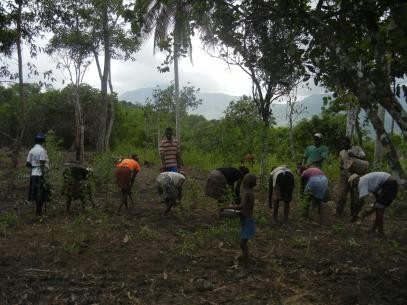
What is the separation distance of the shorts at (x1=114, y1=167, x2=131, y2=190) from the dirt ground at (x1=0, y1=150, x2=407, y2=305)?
0.55 m

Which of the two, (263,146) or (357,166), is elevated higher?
(263,146)

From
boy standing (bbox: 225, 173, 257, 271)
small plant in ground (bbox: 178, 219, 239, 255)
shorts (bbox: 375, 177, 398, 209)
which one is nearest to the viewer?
boy standing (bbox: 225, 173, 257, 271)

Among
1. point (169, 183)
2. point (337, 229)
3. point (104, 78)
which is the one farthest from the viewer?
point (104, 78)

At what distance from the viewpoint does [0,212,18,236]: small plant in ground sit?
782cm

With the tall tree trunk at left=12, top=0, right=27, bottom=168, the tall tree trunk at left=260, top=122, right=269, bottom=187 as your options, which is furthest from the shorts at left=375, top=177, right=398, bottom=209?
the tall tree trunk at left=12, top=0, right=27, bottom=168

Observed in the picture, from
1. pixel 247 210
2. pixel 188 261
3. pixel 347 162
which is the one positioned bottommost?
pixel 188 261

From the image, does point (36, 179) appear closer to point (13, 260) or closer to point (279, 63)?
point (13, 260)

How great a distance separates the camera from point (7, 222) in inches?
329

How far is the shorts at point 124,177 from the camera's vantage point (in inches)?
361

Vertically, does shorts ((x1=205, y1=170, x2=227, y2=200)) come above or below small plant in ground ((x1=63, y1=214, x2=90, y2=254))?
above

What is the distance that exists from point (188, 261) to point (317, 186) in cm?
308

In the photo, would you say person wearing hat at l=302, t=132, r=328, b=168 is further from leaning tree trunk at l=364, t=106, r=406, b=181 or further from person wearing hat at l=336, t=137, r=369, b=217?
leaning tree trunk at l=364, t=106, r=406, b=181

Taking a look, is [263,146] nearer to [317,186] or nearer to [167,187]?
[317,186]

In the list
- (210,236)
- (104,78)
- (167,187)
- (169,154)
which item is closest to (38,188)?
(167,187)
